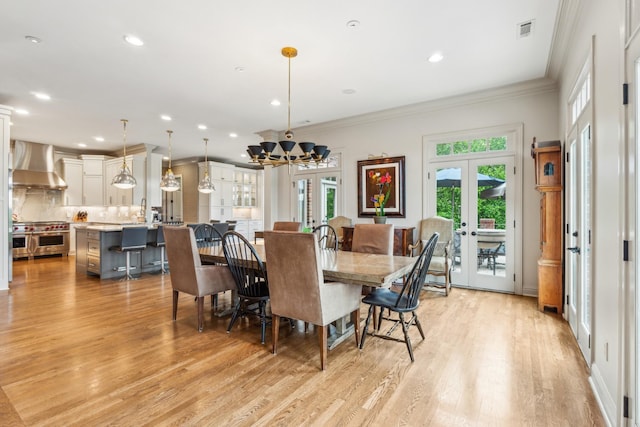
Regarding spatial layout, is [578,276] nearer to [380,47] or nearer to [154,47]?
[380,47]

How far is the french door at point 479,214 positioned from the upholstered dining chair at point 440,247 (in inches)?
6.4

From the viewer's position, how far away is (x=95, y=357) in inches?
103

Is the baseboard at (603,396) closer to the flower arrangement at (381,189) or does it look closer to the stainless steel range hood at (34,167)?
the flower arrangement at (381,189)

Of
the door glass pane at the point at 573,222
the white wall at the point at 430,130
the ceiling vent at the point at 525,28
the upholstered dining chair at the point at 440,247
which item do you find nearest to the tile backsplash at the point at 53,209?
the white wall at the point at 430,130

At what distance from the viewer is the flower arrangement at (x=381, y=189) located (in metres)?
5.41

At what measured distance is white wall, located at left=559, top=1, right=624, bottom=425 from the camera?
5.65ft

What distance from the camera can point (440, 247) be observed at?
4.86 m

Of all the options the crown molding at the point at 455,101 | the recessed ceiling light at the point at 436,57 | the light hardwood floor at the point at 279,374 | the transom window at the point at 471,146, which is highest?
the recessed ceiling light at the point at 436,57

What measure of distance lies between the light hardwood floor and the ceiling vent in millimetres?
2897

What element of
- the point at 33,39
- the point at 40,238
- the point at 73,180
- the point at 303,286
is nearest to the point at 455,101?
the point at 303,286

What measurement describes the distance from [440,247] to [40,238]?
9.13m

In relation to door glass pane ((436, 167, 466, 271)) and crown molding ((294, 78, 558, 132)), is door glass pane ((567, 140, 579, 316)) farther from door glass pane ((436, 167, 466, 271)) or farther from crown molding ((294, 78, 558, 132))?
door glass pane ((436, 167, 466, 271))

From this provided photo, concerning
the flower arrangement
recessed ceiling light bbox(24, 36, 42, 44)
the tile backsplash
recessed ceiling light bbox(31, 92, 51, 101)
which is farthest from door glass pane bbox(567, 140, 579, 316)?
the tile backsplash

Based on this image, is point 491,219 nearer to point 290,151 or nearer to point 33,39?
point 290,151
